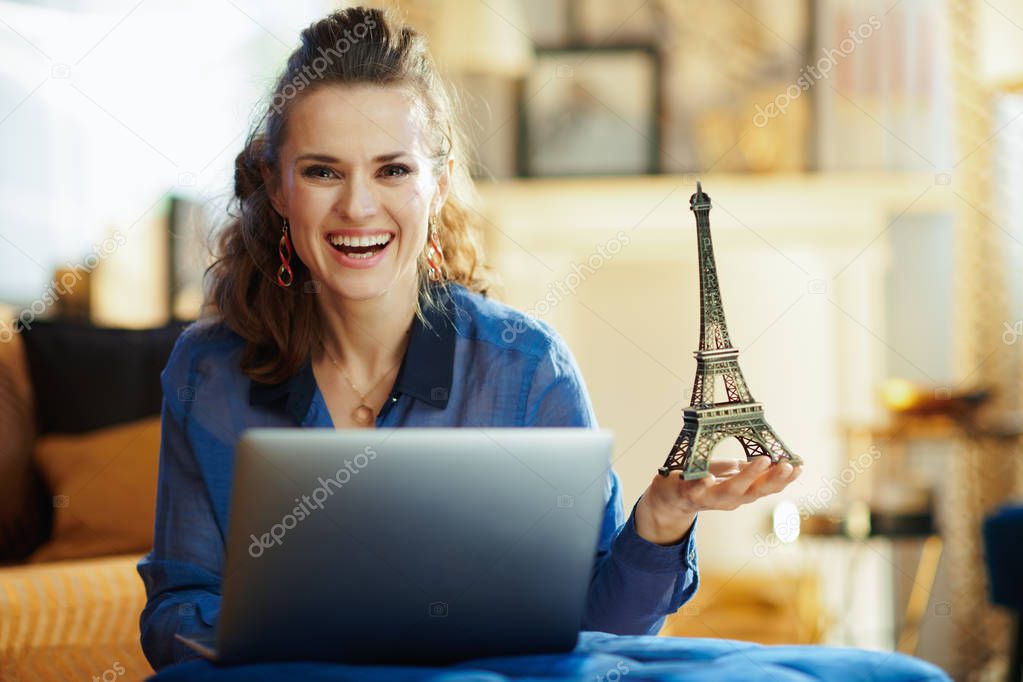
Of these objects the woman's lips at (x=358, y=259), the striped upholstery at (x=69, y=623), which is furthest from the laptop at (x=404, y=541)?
the striped upholstery at (x=69, y=623)

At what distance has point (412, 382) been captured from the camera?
1.49 meters

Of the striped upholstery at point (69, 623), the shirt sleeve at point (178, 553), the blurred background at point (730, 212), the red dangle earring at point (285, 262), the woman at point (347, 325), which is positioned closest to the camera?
the shirt sleeve at point (178, 553)

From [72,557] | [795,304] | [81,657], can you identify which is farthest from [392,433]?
[795,304]

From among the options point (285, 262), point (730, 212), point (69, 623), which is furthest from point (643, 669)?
point (730, 212)

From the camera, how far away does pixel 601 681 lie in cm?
93

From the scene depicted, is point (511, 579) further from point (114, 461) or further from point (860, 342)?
point (860, 342)

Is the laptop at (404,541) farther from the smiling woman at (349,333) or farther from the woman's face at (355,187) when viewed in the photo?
the woman's face at (355,187)

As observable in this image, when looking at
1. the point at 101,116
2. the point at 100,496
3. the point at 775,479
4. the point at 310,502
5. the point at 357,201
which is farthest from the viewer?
the point at 101,116

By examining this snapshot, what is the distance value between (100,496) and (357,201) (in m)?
1.41

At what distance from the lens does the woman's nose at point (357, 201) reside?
1.43 meters

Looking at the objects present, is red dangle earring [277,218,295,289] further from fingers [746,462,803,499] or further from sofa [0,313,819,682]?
sofa [0,313,819,682]

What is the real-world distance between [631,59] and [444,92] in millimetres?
3005

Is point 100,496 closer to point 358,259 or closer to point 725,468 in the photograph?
point 358,259

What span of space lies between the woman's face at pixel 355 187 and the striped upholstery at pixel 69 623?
1080 mm
